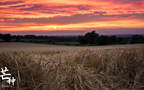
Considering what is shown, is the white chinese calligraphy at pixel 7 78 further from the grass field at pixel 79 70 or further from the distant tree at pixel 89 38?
the distant tree at pixel 89 38

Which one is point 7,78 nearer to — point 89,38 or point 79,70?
point 79,70

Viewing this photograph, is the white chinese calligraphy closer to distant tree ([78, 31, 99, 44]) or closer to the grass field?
the grass field

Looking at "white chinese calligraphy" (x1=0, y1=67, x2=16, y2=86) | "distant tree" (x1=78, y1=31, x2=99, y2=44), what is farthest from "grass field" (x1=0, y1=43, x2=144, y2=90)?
"distant tree" (x1=78, y1=31, x2=99, y2=44)

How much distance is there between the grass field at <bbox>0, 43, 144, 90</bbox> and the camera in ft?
10.5

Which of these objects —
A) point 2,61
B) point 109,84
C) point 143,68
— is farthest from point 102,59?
point 2,61

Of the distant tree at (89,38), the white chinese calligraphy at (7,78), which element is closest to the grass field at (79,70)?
the white chinese calligraphy at (7,78)

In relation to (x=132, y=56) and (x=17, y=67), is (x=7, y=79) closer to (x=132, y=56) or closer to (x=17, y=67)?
(x=17, y=67)

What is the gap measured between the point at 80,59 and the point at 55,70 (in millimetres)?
1012

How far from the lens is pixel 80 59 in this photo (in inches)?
167

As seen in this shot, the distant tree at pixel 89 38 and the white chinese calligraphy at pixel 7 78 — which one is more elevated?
the distant tree at pixel 89 38

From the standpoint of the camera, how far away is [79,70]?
3492 millimetres

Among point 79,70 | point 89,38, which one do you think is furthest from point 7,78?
point 89,38

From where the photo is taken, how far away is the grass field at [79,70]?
3.21 meters

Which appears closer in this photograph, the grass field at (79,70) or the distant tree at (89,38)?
the grass field at (79,70)
